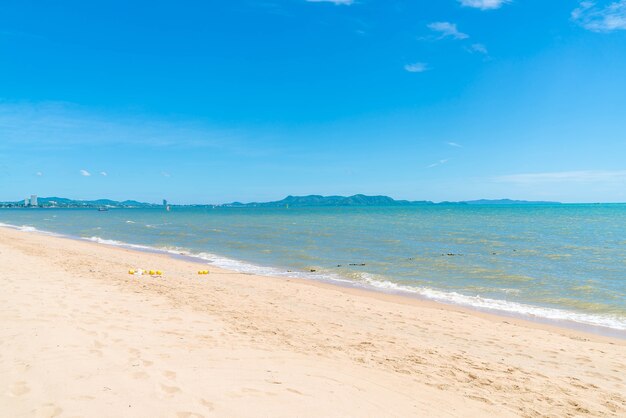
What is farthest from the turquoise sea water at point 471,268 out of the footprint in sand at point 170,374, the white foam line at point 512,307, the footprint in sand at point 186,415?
the footprint in sand at point 186,415

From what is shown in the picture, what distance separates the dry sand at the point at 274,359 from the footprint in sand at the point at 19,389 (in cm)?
1

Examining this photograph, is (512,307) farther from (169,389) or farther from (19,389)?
(19,389)

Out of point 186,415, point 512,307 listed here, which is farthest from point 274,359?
point 512,307

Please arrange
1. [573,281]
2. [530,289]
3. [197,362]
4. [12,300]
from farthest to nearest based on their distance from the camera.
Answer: [573,281] < [530,289] < [12,300] < [197,362]

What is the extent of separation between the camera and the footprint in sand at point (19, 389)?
15.5 feet

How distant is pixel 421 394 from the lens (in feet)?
18.5

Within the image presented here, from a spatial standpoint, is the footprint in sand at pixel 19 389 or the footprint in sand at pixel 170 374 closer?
the footprint in sand at pixel 19 389

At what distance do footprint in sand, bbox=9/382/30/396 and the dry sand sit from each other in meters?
0.01

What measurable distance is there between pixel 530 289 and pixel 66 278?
16.1 metres

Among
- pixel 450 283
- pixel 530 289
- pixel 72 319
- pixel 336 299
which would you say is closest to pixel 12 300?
pixel 72 319

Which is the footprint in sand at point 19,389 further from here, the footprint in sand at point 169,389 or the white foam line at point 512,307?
the white foam line at point 512,307

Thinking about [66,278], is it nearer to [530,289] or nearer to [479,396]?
[479,396]

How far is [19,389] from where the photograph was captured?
4.83m

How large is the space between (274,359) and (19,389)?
3.37 m
